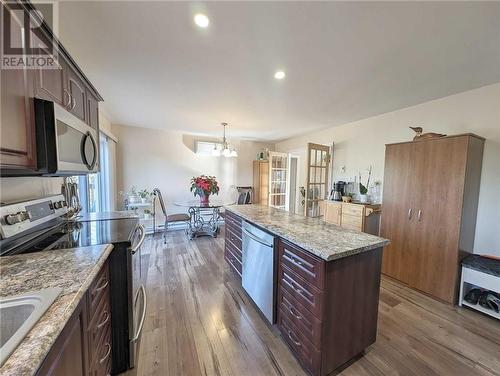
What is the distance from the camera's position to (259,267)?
6.53ft

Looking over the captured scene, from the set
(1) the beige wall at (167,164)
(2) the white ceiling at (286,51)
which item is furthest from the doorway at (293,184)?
(2) the white ceiling at (286,51)

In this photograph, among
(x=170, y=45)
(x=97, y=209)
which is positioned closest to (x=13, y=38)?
(x=170, y=45)

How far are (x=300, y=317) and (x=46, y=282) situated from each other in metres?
1.49

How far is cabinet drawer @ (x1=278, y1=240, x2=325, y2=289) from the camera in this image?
1.33m

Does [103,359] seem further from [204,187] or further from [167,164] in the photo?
[167,164]

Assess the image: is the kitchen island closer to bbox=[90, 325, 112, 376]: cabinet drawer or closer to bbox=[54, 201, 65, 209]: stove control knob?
Result: bbox=[90, 325, 112, 376]: cabinet drawer

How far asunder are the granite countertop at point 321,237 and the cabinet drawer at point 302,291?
266 millimetres

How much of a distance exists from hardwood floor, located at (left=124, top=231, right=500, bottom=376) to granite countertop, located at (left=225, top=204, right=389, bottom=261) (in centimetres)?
93

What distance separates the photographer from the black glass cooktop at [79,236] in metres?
1.29

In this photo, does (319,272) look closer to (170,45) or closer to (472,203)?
(170,45)

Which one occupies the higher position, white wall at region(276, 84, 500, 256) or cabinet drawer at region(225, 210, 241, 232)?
white wall at region(276, 84, 500, 256)

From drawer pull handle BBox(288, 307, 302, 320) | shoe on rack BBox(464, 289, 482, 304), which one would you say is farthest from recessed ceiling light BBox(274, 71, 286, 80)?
shoe on rack BBox(464, 289, 482, 304)

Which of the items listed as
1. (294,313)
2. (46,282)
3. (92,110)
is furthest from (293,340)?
(92,110)

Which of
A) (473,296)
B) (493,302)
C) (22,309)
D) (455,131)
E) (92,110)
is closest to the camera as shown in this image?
(22,309)
